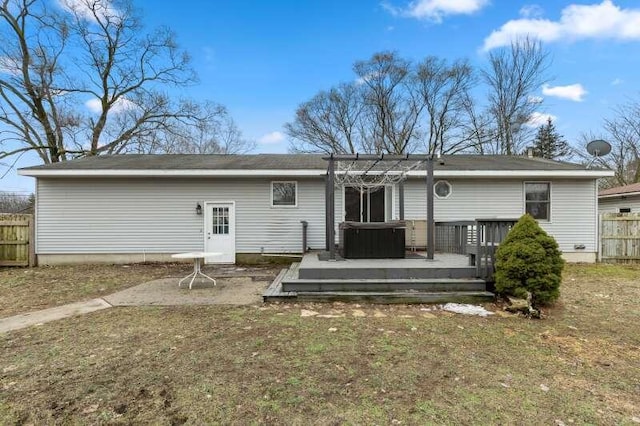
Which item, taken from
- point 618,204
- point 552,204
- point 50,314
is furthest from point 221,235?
point 618,204

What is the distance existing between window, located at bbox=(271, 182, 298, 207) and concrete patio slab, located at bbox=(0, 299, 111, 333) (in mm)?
5192

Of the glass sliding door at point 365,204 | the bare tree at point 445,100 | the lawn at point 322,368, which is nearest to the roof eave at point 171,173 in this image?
the glass sliding door at point 365,204

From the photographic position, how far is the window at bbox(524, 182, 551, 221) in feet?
33.8

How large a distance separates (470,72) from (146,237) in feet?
70.0

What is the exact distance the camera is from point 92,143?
2006 cm

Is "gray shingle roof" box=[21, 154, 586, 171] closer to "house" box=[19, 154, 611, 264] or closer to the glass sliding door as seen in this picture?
"house" box=[19, 154, 611, 264]

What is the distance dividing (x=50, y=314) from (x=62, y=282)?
9.63 feet

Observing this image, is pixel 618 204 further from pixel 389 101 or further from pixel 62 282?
pixel 62 282

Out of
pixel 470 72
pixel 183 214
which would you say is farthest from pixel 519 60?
pixel 183 214

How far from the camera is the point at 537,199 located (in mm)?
10328

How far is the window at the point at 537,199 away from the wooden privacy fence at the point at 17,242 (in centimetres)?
1369

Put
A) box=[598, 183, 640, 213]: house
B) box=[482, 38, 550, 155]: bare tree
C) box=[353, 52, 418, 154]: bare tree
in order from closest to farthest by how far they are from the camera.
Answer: box=[598, 183, 640, 213]: house < box=[482, 38, 550, 155]: bare tree < box=[353, 52, 418, 154]: bare tree

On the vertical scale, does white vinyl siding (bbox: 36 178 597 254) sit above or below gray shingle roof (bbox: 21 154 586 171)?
below

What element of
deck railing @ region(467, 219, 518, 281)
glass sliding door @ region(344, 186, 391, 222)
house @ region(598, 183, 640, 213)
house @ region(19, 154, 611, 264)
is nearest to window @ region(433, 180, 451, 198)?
house @ region(19, 154, 611, 264)
